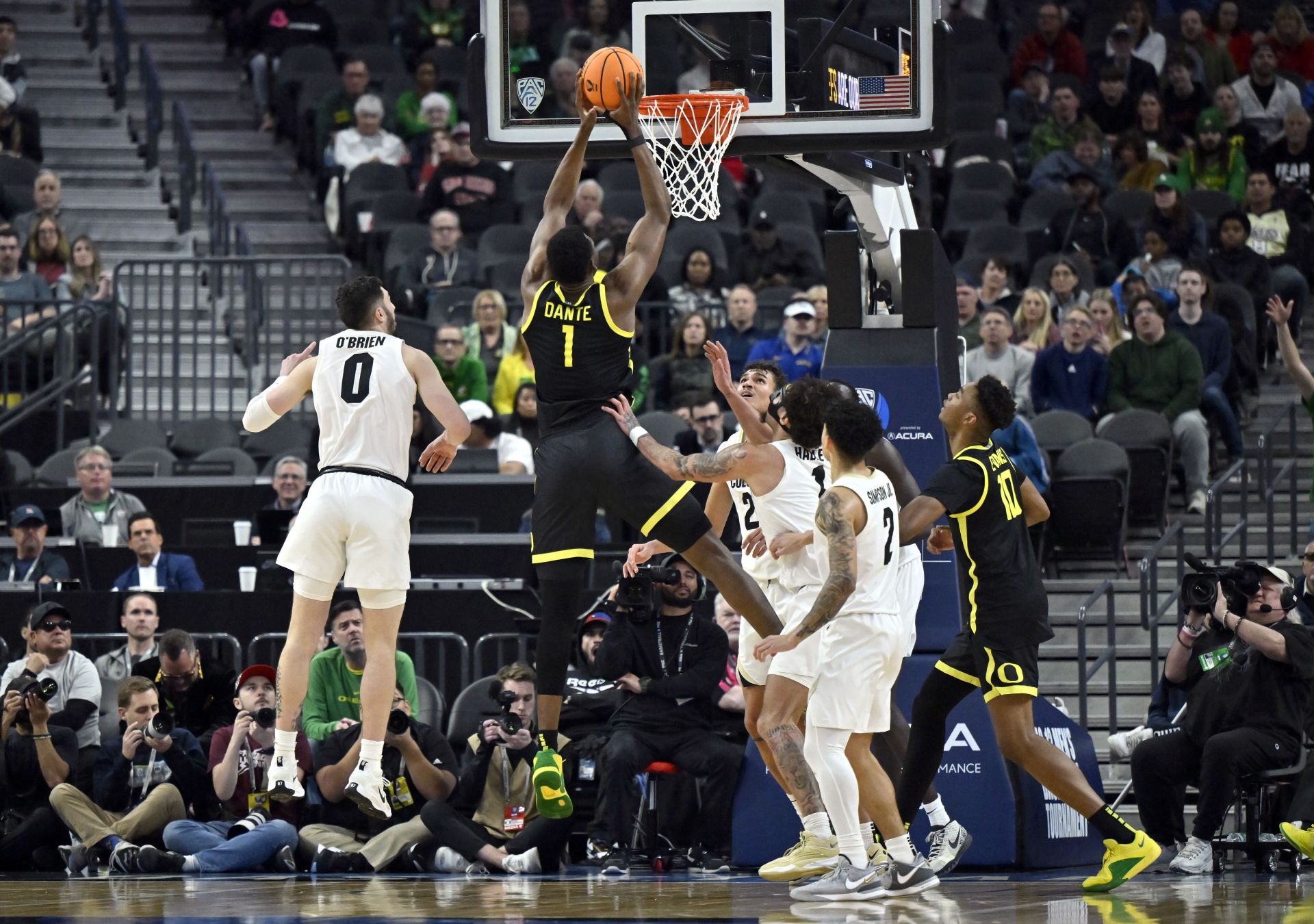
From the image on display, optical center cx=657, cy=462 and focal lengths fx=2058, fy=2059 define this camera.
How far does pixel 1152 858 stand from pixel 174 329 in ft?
34.1

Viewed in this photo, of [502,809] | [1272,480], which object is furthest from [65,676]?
[1272,480]

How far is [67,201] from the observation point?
806 inches

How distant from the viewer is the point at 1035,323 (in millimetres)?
16531

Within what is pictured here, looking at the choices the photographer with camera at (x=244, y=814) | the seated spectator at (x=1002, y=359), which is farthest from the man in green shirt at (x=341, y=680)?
the seated spectator at (x=1002, y=359)

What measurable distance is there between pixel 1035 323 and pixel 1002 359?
0.77 metres

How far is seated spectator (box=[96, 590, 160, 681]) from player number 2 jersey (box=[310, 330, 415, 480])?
14.7 feet

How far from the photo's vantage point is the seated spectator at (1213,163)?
19.7m

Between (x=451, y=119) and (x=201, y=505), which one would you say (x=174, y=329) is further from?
(x=451, y=119)

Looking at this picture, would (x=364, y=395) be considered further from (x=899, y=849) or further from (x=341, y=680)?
(x=341, y=680)

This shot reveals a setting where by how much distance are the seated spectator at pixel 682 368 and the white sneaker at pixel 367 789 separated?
24.1 feet

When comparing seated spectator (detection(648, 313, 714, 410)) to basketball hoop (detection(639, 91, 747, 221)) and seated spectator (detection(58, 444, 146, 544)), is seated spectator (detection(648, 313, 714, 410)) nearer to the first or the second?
seated spectator (detection(58, 444, 146, 544))

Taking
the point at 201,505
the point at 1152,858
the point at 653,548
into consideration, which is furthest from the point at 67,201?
the point at 1152,858

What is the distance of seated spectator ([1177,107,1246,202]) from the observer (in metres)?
19.7

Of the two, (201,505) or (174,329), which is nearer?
(201,505)
